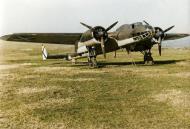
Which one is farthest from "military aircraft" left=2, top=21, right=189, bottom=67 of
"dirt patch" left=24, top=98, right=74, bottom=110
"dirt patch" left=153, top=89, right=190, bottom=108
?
"dirt patch" left=24, top=98, right=74, bottom=110

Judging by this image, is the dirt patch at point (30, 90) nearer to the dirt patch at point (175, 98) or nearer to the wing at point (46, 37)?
the dirt patch at point (175, 98)

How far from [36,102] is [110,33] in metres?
19.4

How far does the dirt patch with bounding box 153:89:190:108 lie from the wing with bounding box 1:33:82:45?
20564 millimetres

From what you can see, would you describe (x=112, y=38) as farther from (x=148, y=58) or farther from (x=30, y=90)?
(x=30, y=90)

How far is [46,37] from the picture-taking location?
36.7 metres

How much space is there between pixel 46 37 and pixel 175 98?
2371cm

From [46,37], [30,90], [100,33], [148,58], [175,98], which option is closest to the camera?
[175,98]

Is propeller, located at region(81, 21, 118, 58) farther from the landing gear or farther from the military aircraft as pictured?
the landing gear

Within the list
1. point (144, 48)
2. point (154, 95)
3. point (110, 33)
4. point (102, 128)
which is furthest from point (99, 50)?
point (102, 128)

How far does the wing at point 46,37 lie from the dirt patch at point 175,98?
810 inches

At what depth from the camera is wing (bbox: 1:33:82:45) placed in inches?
1400

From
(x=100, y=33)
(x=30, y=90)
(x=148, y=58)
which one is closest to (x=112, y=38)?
(x=100, y=33)

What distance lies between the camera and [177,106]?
13695 millimetres

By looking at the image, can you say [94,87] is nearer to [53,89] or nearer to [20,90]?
[53,89]
